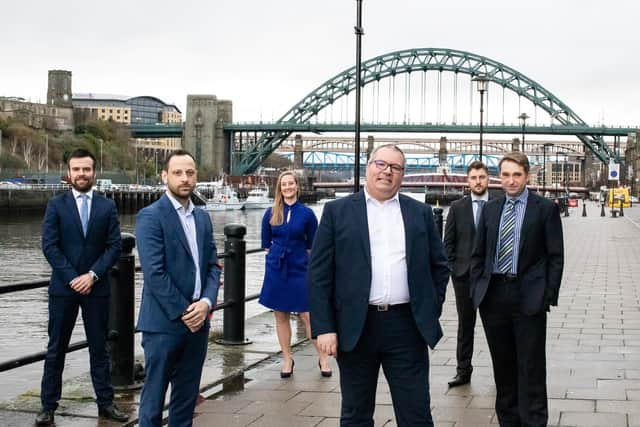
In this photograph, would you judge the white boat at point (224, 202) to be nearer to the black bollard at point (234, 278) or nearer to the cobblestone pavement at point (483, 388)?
the cobblestone pavement at point (483, 388)

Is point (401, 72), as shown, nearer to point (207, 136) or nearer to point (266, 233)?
point (207, 136)

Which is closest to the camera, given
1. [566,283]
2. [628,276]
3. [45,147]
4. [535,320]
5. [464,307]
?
[535,320]

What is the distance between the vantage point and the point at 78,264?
19.5 feet

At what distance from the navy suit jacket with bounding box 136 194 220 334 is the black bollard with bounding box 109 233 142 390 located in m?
1.87

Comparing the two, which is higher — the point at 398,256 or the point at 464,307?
the point at 398,256

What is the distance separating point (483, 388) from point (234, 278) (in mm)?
2862

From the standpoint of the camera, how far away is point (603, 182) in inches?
5940

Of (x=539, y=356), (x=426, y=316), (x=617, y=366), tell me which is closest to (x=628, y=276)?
(x=617, y=366)

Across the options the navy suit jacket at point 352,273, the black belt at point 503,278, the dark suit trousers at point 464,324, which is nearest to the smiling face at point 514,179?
the black belt at point 503,278

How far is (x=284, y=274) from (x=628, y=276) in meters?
10.8

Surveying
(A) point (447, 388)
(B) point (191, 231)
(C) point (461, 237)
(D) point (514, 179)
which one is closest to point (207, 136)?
(C) point (461, 237)

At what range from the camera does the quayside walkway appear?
6395 millimetres

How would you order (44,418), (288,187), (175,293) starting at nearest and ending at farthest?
(175,293) < (44,418) < (288,187)

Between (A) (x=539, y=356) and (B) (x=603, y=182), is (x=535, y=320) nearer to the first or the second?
(A) (x=539, y=356)
